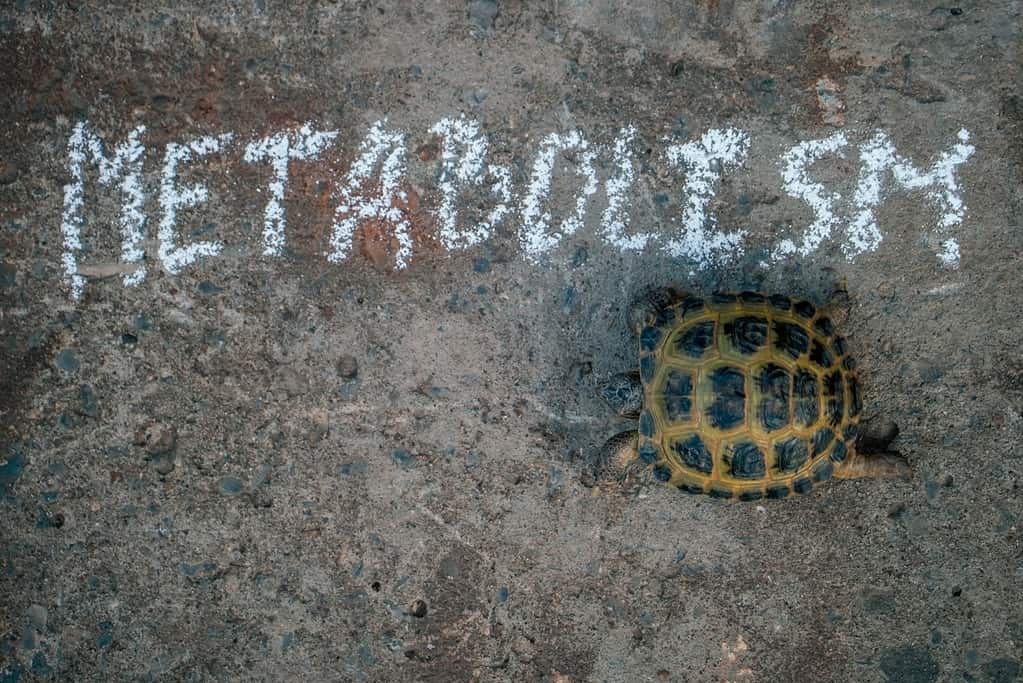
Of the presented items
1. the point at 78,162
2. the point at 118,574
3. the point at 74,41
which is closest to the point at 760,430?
the point at 118,574

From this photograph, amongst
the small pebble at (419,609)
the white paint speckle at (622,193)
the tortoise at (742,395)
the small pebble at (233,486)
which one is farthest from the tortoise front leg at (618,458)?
the small pebble at (233,486)

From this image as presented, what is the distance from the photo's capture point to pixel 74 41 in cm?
393

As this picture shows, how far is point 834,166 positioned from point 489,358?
1.96 metres

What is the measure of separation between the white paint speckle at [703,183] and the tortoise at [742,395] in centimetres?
31

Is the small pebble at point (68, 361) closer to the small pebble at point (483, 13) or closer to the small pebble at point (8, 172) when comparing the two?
the small pebble at point (8, 172)

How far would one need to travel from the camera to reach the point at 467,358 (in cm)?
397

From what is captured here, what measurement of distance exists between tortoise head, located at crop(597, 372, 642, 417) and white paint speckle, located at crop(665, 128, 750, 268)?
2.25ft

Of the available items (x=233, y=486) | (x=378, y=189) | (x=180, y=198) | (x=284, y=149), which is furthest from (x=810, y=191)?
(x=233, y=486)

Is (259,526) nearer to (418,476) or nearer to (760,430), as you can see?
(418,476)

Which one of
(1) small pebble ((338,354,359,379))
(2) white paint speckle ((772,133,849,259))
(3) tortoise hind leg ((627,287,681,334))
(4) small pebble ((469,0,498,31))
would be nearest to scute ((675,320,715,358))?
(3) tortoise hind leg ((627,287,681,334))

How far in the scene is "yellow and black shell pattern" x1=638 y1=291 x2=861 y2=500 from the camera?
3.47 meters

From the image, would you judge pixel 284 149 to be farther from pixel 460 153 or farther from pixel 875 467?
pixel 875 467

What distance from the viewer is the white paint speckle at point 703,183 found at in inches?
155

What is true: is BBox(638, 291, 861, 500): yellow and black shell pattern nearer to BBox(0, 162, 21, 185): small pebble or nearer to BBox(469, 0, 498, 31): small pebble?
BBox(469, 0, 498, 31): small pebble
